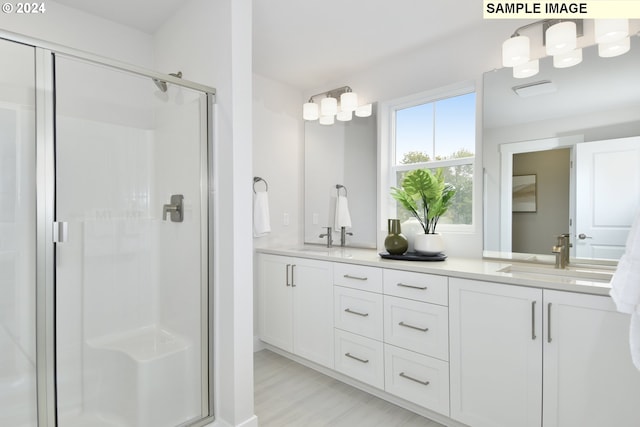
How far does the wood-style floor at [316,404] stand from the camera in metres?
1.95

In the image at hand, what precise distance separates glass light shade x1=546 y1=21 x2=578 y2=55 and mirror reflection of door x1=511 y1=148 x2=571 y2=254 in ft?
1.84

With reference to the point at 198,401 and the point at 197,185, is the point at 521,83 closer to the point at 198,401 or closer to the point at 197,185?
the point at 197,185

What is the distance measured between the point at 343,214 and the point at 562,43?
6.17ft

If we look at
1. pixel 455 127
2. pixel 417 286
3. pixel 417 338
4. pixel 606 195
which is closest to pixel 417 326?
pixel 417 338

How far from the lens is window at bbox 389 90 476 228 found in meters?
2.42

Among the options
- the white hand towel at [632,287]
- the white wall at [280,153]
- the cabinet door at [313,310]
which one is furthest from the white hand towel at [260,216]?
the white hand towel at [632,287]

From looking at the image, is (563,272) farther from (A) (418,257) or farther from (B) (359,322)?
(B) (359,322)

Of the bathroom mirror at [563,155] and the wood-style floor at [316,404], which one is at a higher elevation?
the bathroom mirror at [563,155]

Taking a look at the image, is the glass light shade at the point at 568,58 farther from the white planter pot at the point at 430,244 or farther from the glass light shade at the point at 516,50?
the white planter pot at the point at 430,244

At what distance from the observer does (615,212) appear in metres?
1.81

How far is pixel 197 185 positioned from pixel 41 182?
675 millimetres

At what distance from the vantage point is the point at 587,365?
1443mm

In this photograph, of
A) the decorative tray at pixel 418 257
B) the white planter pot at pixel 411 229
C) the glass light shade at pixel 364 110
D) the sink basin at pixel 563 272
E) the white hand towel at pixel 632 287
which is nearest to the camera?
the white hand towel at pixel 632 287

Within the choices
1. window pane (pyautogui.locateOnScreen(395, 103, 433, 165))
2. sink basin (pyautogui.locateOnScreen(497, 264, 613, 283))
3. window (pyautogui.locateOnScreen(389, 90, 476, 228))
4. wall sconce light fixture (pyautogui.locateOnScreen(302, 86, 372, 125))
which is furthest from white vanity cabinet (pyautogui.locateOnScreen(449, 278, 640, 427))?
wall sconce light fixture (pyautogui.locateOnScreen(302, 86, 372, 125))
